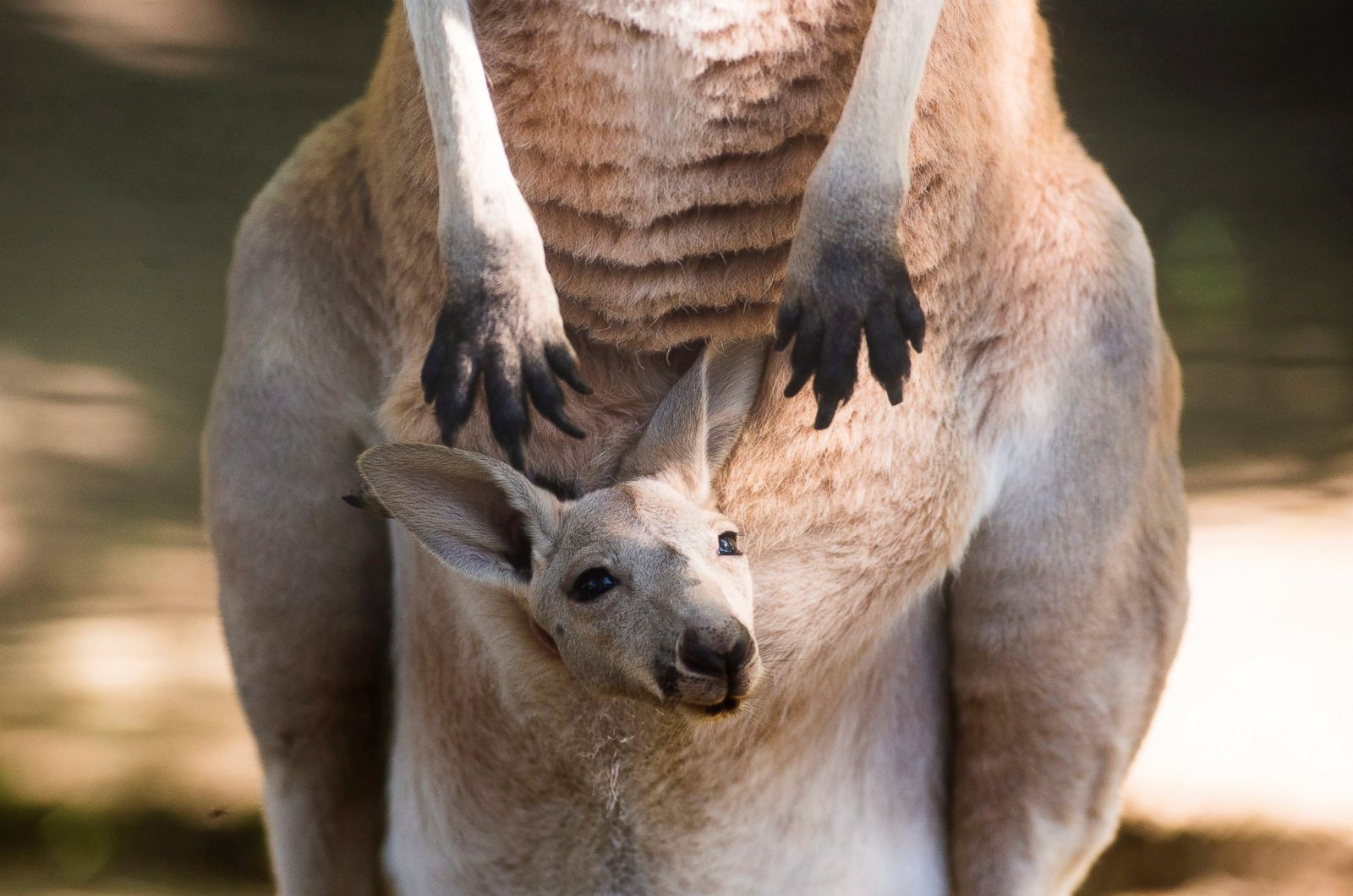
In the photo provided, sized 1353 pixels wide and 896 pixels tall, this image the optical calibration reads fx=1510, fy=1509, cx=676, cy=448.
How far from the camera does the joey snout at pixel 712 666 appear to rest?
143cm

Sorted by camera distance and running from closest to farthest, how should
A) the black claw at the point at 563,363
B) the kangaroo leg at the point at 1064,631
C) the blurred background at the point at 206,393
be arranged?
the black claw at the point at 563,363, the kangaroo leg at the point at 1064,631, the blurred background at the point at 206,393

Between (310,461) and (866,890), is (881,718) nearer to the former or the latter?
(866,890)

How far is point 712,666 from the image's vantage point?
143 cm

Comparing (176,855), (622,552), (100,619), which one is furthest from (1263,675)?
(100,619)

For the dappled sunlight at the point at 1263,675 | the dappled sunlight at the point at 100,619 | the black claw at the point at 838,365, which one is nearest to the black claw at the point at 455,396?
the black claw at the point at 838,365

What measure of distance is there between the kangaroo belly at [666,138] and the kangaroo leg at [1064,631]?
470 millimetres

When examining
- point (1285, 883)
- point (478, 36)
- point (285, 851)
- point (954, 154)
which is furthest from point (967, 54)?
point (1285, 883)

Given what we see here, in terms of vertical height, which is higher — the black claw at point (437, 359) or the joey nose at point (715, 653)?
the black claw at point (437, 359)

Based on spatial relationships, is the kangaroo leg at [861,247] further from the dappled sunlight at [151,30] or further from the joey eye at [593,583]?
the dappled sunlight at [151,30]

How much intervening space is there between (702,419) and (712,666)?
1.19 ft

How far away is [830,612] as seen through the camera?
1863mm

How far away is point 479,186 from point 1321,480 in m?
2.71

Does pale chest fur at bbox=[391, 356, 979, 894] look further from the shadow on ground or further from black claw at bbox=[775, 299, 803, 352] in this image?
the shadow on ground

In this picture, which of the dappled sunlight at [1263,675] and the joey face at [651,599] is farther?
the dappled sunlight at [1263,675]
